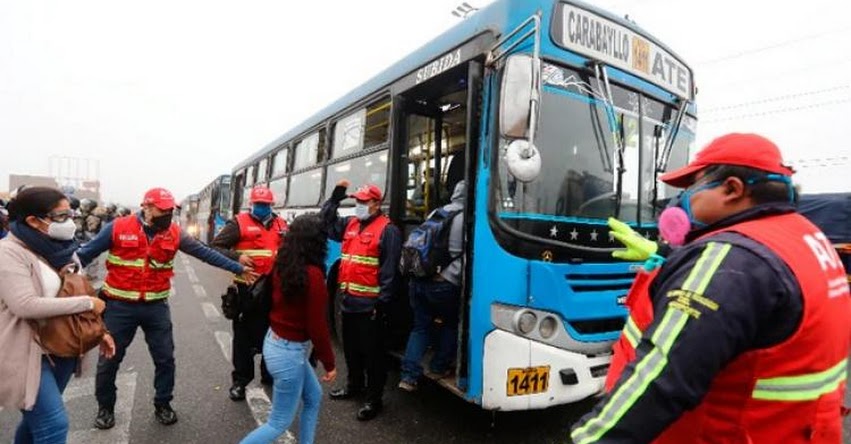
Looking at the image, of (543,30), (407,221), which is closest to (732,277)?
(543,30)

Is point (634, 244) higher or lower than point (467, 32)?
lower

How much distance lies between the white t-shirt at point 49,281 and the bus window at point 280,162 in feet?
17.7

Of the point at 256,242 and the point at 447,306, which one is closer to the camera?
the point at 447,306

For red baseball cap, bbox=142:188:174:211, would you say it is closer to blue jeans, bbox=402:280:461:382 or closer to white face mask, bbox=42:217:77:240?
white face mask, bbox=42:217:77:240

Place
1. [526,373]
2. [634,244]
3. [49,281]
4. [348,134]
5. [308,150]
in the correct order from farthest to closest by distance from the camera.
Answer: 1. [308,150]
2. [348,134]
3. [526,373]
4. [49,281]
5. [634,244]

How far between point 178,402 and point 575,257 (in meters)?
3.60

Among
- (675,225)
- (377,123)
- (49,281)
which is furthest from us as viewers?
(377,123)

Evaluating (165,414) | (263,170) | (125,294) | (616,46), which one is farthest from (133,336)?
(263,170)

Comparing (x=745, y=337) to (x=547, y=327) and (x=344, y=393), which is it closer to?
(x=547, y=327)

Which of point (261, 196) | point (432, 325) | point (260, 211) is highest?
point (261, 196)

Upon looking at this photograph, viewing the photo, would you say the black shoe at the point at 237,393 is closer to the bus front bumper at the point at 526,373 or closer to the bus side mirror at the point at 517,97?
the bus front bumper at the point at 526,373

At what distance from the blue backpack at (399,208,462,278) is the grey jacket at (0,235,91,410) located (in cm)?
217

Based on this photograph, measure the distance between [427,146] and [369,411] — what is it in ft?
8.69

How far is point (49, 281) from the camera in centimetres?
253
